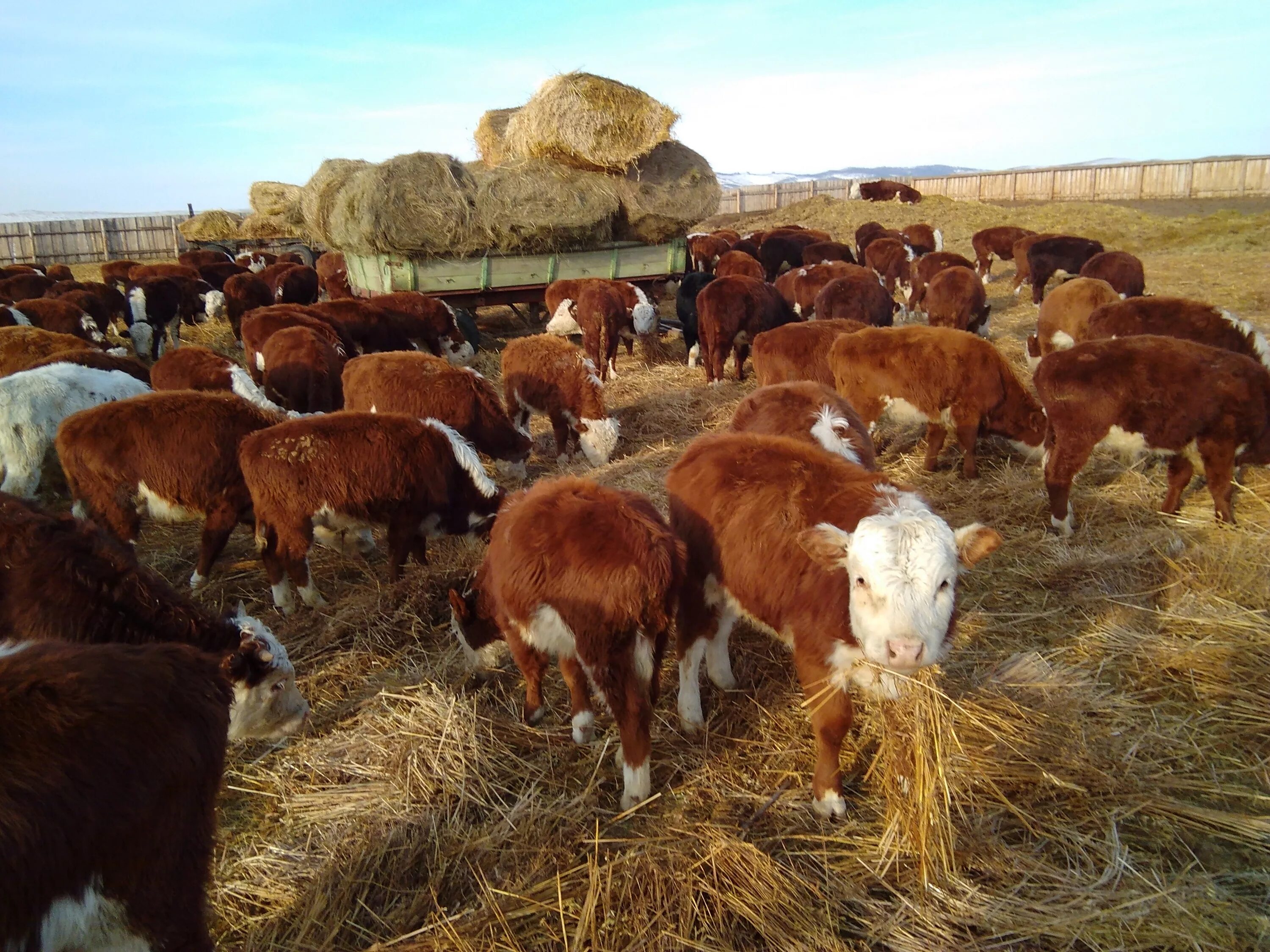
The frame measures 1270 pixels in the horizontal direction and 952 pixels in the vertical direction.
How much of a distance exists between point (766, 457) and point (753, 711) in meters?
1.53

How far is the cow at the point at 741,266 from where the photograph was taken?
19812 millimetres

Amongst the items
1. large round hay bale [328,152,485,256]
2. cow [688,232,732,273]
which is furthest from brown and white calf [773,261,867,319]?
cow [688,232,732,273]

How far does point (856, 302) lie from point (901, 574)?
1112cm

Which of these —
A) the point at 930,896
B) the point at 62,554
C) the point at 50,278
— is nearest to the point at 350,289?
the point at 50,278

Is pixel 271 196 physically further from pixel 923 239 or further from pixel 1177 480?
pixel 1177 480

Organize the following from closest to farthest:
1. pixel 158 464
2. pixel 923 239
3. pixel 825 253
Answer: pixel 158 464
pixel 825 253
pixel 923 239

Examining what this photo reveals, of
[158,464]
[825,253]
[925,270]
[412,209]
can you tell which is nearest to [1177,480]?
[158,464]

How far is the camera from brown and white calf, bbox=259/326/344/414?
972cm

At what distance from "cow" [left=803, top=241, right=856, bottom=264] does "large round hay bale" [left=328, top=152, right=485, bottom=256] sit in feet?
33.3

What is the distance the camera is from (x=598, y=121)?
15.6 meters

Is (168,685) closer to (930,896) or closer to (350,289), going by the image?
(930,896)

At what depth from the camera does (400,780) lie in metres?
3.90

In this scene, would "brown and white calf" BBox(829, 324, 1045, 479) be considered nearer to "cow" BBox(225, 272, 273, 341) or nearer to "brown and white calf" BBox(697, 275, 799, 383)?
"brown and white calf" BBox(697, 275, 799, 383)

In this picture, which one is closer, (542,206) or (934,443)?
(934,443)
